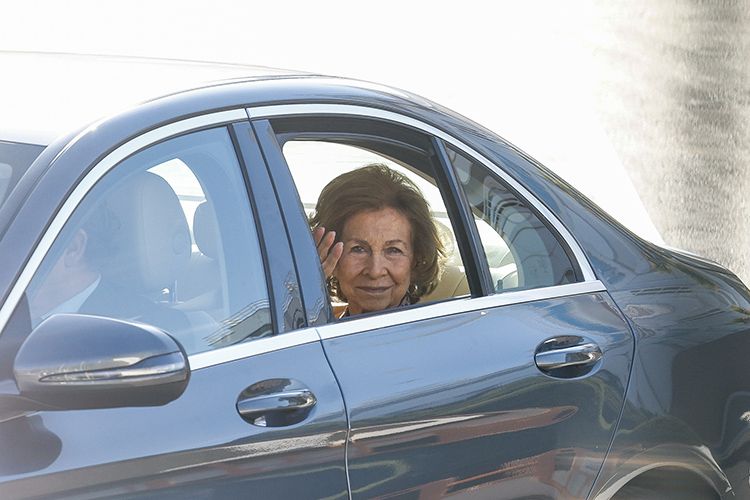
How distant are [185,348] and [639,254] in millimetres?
1314

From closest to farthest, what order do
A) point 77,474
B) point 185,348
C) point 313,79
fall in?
point 77,474, point 185,348, point 313,79

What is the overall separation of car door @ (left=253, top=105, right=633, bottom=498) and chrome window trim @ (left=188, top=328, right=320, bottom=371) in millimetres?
51

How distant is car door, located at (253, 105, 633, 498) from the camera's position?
2.52 meters

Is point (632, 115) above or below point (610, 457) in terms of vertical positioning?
above

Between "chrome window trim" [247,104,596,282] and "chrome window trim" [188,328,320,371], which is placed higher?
"chrome window trim" [247,104,596,282]

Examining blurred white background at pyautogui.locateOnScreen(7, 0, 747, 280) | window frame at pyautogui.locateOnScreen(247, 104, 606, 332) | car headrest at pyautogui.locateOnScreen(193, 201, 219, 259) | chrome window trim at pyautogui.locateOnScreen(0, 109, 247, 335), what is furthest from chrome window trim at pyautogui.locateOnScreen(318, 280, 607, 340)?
blurred white background at pyautogui.locateOnScreen(7, 0, 747, 280)

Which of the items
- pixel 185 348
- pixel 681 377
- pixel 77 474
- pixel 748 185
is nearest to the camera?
pixel 77 474

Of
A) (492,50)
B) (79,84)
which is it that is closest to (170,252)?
(79,84)

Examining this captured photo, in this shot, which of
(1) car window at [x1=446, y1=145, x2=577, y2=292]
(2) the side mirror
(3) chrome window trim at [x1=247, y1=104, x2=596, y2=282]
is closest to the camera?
(2) the side mirror

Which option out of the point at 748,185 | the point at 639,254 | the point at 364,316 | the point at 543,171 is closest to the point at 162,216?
the point at 364,316

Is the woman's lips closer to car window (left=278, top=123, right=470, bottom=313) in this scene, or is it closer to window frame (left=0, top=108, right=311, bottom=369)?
car window (left=278, top=123, right=470, bottom=313)

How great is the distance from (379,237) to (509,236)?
49 cm

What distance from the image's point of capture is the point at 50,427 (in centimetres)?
200

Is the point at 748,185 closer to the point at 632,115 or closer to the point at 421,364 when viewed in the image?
the point at 632,115
